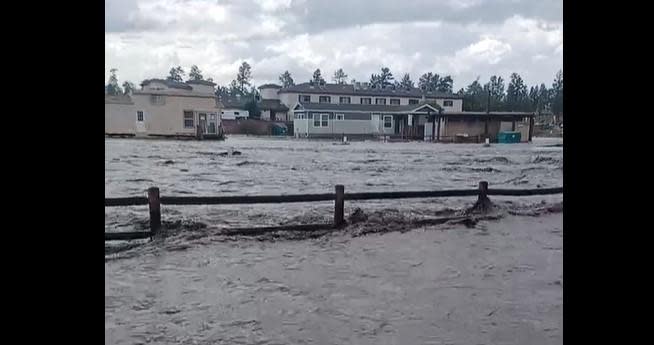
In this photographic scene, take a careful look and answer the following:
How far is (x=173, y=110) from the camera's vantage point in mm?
9156

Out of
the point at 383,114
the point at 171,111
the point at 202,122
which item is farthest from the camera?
the point at 383,114

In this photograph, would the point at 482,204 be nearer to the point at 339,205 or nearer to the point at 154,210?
the point at 339,205

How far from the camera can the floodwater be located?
339cm

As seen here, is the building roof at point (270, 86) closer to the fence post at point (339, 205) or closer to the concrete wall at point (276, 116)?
the concrete wall at point (276, 116)

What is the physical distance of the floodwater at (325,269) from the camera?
339 cm

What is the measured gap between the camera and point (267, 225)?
6109 mm

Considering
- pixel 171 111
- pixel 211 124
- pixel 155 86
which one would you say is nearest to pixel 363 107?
pixel 211 124

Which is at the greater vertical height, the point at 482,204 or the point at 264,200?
the point at 264,200

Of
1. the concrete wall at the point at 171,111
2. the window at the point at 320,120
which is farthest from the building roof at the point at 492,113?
the concrete wall at the point at 171,111

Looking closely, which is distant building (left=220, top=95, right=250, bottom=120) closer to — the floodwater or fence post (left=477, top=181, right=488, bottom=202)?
Result: the floodwater

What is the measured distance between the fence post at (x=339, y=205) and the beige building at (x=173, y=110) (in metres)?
3.66

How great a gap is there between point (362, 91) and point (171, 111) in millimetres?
4577
